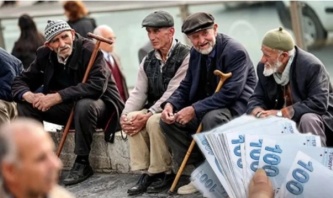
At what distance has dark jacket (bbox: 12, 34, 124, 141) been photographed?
735 centimetres

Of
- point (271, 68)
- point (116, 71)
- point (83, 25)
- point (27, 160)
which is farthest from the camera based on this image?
point (83, 25)

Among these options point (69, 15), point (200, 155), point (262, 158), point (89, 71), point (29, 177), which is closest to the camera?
point (29, 177)

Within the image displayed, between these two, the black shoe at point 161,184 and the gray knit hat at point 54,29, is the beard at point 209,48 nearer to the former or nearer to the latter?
the black shoe at point 161,184

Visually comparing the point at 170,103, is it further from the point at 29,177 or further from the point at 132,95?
the point at 29,177

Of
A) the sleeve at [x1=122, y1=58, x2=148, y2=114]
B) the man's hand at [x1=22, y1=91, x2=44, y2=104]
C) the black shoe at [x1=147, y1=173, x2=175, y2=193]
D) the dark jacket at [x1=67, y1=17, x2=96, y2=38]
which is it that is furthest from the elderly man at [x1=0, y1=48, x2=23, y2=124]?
the dark jacket at [x1=67, y1=17, x2=96, y2=38]

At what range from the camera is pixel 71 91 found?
732cm

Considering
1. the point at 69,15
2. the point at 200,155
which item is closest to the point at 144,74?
the point at 200,155

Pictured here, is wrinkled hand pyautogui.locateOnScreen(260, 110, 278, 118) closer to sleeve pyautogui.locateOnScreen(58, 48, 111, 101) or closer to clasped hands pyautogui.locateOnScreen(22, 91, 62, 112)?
sleeve pyautogui.locateOnScreen(58, 48, 111, 101)

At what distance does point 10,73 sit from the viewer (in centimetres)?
784

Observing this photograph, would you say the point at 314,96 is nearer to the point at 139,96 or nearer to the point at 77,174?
the point at 139,96

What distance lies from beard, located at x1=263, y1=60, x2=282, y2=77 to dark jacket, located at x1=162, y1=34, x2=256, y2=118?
1.00 ft

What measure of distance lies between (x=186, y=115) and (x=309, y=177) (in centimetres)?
120

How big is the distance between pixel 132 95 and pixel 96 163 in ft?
2.60

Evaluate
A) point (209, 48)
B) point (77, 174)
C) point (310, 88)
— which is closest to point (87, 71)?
point (77, 174)
